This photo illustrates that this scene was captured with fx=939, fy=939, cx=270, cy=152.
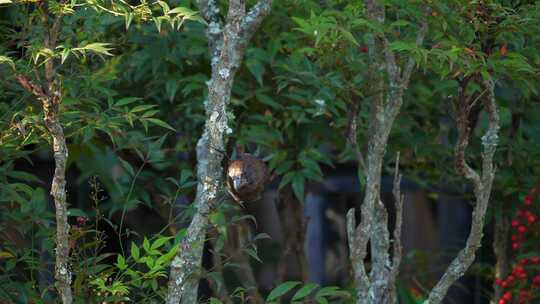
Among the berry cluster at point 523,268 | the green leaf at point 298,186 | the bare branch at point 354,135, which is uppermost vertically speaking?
the bare branch at point 354,135

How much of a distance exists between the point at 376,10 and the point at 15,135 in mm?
1407

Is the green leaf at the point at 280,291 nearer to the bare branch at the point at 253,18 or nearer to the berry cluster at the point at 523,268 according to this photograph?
the bare branch at the point at 253,18

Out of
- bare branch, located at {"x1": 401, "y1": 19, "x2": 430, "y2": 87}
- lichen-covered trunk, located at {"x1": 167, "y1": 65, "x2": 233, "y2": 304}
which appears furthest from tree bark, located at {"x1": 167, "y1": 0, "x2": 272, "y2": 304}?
bare branch, located at {"x1": 401, "y1": 19, "x2": 430, "y2": 87}

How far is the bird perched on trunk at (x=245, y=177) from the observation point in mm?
3250

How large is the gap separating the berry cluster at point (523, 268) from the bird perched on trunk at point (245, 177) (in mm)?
1741

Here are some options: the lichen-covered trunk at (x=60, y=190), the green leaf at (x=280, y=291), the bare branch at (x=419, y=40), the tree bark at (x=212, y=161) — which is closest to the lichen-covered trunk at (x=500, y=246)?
the bare branch at (x=419, y=40)

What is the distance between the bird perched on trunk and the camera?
3.25 metres

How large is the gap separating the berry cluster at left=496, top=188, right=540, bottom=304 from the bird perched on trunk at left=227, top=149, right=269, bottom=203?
1.74m

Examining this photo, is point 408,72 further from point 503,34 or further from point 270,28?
point 270,28

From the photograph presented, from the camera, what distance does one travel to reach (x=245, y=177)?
325 cm

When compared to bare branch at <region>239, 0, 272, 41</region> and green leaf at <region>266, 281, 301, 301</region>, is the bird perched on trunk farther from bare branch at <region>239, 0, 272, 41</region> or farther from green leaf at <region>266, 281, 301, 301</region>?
bare branch at <region>239, 0, 272, 41</region>

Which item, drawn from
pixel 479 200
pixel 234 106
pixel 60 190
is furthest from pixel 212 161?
pixel 234 106

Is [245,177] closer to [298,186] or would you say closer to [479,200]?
[479,200]

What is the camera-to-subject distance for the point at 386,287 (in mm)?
3682
